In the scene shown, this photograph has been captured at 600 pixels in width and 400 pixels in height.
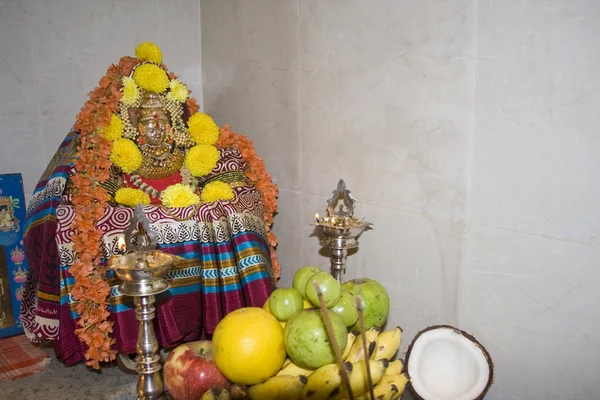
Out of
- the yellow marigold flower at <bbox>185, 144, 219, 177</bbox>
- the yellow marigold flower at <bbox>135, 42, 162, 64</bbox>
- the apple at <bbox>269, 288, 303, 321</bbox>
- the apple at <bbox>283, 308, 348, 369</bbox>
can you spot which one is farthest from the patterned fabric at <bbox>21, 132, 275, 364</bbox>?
the apple at <bbox>283, 308, 348, 369</bbox>

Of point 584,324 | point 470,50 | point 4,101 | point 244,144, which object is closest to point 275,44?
point 244,144

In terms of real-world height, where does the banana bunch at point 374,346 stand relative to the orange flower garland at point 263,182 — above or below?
below

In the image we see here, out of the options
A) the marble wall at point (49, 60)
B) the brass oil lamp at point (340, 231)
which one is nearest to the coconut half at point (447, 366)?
the brass oil lamp at point (340, 231)

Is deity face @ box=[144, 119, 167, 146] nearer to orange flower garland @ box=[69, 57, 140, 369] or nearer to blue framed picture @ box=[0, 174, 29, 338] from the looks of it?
orange flower garland @ box=[69, 57, 140, 369]

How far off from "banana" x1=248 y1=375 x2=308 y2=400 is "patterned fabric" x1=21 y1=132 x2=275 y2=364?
0.99m

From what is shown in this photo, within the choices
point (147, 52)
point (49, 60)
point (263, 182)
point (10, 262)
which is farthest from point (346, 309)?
point (49, 60)

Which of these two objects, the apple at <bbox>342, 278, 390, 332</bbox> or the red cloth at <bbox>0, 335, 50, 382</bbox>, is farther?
the red cloth at <bbox>0, 335, 50, 382</bbox>

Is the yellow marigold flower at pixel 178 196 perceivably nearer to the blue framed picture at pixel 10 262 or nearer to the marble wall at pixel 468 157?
the marble wall at pixel 468 157

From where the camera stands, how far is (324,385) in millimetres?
1045

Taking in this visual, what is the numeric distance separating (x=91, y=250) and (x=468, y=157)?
1.39 metres

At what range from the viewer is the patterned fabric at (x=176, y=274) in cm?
191

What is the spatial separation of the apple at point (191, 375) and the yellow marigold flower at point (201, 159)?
1264 mm

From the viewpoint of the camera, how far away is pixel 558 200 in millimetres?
1468

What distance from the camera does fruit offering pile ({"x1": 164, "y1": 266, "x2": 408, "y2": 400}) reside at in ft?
3.49
